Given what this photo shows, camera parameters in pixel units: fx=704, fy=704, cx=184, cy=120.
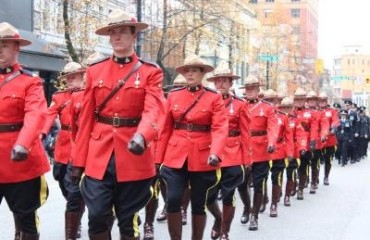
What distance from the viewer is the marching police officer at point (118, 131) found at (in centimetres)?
574

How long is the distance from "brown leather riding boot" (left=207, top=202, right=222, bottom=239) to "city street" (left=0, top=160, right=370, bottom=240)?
421 millimetres

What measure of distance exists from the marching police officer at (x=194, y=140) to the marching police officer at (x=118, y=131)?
5.04 feet

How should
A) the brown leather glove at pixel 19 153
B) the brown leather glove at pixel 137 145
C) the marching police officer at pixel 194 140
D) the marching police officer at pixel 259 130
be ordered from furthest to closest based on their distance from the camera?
the marching police officer at pixel 259 130 < the marching police officer at pixel 194 140 < the brown leather glove at pixel 19 153 < the brown leather glove at pixel 137 145

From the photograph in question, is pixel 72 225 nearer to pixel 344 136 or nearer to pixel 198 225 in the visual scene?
pixel 198 225

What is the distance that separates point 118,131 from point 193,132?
6.37 feet

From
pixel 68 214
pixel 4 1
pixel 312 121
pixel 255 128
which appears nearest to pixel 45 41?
pixel 4 1

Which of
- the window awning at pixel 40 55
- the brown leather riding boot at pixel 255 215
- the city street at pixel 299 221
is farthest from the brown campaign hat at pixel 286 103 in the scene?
the window awning at pixel 40 55

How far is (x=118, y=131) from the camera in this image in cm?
583

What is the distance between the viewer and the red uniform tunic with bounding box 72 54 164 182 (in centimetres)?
579

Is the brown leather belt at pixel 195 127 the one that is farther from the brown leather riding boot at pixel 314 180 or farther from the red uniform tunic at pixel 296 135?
the brown leather riding boot at pixel 314 180

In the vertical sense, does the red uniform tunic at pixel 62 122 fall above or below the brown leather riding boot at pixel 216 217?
above

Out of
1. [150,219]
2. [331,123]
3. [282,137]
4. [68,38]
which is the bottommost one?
[150,219]

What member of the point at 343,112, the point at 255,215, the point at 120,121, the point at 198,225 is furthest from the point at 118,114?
the point at 343,112

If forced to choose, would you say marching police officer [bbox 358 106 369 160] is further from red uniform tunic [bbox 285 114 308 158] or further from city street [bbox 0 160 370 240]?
red uniform tunic [bbox 285 114 308 158]
